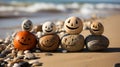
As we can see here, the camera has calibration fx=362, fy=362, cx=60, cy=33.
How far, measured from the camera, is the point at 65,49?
675cm

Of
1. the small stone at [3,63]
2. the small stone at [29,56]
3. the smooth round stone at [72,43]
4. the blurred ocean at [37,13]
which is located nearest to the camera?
the small stone at [3,63]

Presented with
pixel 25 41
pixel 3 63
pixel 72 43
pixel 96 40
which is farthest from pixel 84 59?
pixel 3 63

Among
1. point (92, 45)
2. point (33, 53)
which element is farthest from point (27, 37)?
point (92, 45)

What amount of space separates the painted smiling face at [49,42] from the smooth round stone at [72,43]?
0.49 feet

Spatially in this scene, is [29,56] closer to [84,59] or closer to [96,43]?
[84,59]

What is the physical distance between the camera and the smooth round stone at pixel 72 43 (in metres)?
6.63

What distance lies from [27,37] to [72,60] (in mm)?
1116

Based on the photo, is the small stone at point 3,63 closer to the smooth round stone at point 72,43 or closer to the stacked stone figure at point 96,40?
the smooth round stone at point 72,43

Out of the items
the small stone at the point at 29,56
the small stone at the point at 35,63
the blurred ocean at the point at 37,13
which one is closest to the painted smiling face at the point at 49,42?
the small stone at the point at 29,56

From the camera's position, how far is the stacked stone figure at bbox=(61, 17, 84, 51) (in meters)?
6.64

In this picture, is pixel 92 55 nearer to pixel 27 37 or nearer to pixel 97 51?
pixel 97 51

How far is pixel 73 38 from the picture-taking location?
666 cm

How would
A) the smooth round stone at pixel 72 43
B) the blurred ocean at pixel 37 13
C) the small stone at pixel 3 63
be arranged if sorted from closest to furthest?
1. the small stone at pixel 3 63
2. the smooth round stone at pixel 72 43
3. the blurred ocean at pixel 37 13

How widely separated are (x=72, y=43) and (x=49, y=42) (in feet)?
1.41
